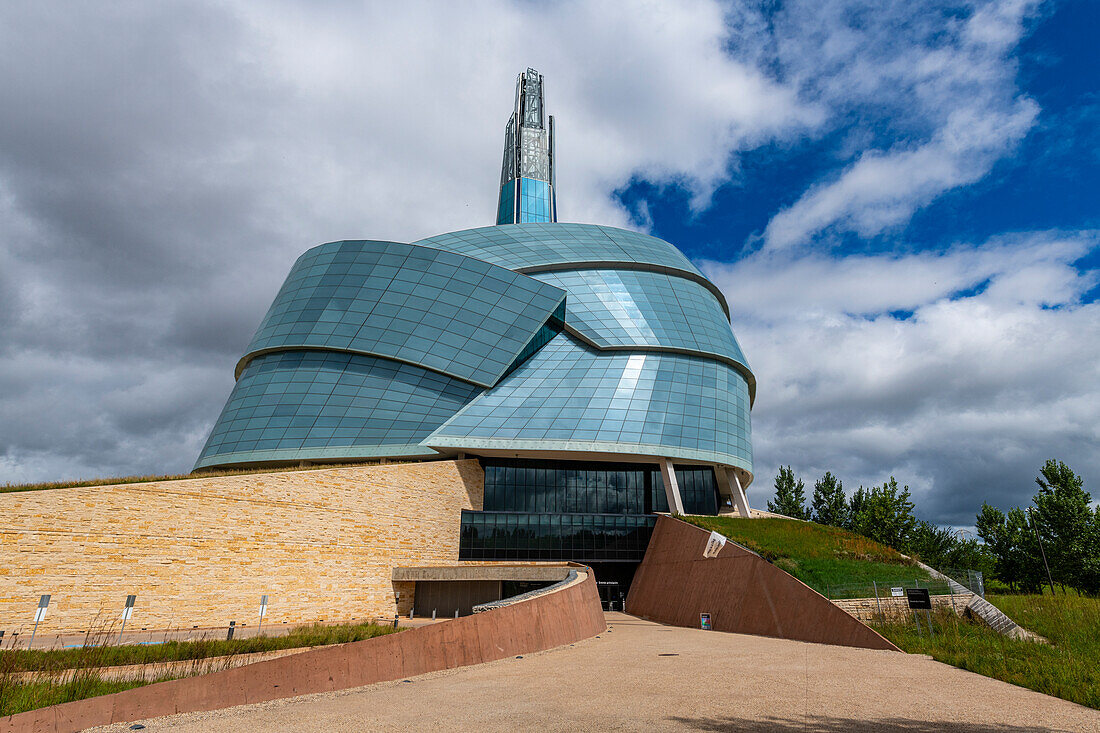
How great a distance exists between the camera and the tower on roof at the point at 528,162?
68.0 m

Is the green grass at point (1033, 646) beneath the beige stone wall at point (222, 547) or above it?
beneath

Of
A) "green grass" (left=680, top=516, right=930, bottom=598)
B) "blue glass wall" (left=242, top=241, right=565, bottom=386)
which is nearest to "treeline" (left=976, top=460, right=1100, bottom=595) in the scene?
"green grass" (left=680, top=516, right=930, bottom=598)

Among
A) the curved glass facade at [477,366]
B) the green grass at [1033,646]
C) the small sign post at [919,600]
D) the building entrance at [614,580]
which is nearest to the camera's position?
the green grass at [1033,646]

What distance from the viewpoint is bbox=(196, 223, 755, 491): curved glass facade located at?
36.6 m

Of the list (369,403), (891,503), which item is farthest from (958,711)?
(891,503)

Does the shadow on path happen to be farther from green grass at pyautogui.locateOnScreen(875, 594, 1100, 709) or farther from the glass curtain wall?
the glass curtain wall

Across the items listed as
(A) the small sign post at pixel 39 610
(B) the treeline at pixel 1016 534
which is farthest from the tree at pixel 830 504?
(A) the small sign post at pixel 39 610

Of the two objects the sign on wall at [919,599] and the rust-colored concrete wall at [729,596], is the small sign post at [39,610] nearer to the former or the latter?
the rust-colored concrete wall at [729,596]

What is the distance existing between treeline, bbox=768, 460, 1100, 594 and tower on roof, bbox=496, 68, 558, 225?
41.3 m

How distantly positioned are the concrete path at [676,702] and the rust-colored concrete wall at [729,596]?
5.46 metres

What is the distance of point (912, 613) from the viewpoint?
63.0ft

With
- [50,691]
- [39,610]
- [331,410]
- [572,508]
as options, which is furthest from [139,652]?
[572,508]

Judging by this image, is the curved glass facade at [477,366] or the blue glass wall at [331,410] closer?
the blue glass wall at [331,410]

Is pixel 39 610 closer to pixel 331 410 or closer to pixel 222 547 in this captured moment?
pixel 222 547
